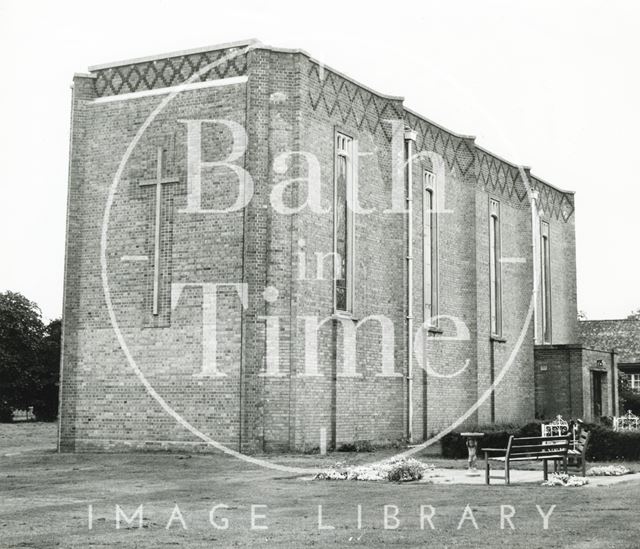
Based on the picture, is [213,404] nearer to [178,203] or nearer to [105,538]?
[178,203]

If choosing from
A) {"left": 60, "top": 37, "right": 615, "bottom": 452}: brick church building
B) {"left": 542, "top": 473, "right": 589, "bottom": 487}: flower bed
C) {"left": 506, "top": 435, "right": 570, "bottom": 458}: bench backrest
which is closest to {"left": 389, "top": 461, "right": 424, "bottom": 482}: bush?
{"left": 506, "top": 435, "right": 570, "bottom": 458}: bench backrest

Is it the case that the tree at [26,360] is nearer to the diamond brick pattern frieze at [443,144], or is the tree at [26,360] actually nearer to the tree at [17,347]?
the tree at [17,347]

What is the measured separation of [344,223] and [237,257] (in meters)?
3.71

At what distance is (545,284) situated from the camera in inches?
1517

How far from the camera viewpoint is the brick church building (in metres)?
22.2

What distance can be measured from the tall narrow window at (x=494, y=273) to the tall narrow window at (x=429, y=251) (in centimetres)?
433

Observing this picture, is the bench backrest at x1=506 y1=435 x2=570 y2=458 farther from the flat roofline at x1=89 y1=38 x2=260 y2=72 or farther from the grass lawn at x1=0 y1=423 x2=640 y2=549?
the flat roofline at x1=89 y1=38 x2=260 y2=72

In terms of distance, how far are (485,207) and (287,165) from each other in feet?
40.1

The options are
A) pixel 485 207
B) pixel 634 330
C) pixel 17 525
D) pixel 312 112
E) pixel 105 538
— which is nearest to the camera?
pixel 105 538

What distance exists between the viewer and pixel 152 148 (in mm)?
23641

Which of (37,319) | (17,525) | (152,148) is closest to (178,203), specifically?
(152,148)

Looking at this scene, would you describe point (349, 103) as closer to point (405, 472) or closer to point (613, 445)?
point (613, 445)

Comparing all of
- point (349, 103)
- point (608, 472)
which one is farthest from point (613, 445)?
point (349, 103)

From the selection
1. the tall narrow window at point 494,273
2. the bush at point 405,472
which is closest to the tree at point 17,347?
the tall narrow window at point 494,273
